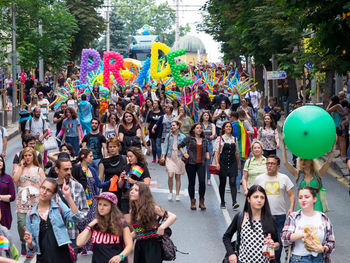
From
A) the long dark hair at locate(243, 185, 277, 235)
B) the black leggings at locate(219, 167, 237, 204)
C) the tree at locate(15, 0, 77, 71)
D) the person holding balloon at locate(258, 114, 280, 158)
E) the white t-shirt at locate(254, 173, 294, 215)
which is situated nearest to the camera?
the long dark hair at locate(243, 185, 277, 235)

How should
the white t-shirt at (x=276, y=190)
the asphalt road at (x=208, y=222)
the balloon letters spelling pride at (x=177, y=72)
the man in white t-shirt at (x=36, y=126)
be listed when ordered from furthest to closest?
the balloon letters spelling pride at (x=177, y=72) → the man in white t-shirt at (x=36, y=126) → the asphalt road at (x=208, y=222) → the white t-shirt at (x=276, y=190)

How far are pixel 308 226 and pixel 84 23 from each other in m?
56.0

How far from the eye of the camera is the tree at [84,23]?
206 feet

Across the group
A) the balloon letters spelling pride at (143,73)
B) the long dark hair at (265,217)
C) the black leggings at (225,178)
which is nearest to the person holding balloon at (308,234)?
the long dark hair at (265,217)

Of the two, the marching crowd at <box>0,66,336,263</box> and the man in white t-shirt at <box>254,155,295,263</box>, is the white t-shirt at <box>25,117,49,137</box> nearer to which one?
the marching crowd at <box>0,66,336,263</box>

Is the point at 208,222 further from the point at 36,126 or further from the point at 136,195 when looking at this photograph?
the point at 136,195

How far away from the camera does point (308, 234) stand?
7727 millimetres

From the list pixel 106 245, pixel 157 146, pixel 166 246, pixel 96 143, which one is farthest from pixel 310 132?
pixel 157 146

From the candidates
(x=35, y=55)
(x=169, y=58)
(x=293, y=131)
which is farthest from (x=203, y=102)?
(x=293, y=131)

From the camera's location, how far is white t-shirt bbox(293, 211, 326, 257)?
779 cm

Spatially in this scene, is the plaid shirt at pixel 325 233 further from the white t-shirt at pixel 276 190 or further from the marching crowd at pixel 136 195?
the white t-shirt at pixel 276 190

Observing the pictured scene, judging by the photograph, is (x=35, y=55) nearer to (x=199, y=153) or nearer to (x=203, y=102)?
(x=203, y=102)

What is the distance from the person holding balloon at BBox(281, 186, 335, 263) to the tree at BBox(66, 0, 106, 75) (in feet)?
182

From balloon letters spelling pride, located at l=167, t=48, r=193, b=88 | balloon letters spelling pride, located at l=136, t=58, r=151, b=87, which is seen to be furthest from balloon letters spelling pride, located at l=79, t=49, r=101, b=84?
balloon letters spelling pride, located at l=167, t=48, r=193, b=88
